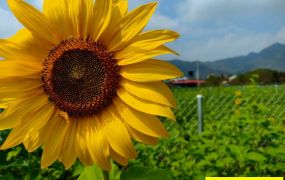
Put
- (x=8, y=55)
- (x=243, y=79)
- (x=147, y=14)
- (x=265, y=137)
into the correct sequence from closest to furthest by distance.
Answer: (x=147, y=14), (x=8, y=55), (x=265, y=137), (x=243, y=79)

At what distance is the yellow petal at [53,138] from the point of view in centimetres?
137

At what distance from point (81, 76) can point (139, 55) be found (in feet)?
0.66

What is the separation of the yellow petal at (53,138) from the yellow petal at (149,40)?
0.28 metres

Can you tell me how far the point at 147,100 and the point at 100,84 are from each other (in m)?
0.16

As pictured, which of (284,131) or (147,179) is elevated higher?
(147,179)

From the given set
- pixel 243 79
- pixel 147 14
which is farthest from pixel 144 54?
pixel 243 79

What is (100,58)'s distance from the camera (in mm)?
1380

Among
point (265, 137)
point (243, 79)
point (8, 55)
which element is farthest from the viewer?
point (243, 79)

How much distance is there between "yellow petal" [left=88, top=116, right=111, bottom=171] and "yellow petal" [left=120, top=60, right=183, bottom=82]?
16cm

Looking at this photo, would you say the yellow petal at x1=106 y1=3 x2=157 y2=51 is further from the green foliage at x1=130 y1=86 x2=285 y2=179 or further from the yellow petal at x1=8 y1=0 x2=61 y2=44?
the green foliage at x1=130 y1=86 x2=285 y2=179

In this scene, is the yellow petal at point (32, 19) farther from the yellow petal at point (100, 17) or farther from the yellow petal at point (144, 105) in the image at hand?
the yellow petal at point (144, 105)

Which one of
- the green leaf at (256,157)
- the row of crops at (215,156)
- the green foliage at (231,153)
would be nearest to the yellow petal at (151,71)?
the row of crops at (215,156)

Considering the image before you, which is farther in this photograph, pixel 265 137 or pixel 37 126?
pixel 265 137

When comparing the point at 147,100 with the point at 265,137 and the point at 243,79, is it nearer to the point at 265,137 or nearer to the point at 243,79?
the point at 265,137
